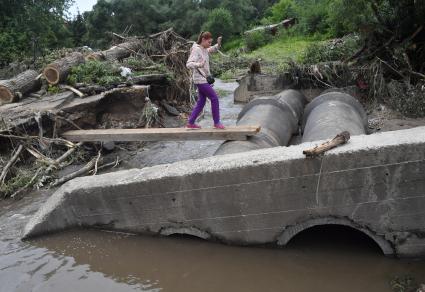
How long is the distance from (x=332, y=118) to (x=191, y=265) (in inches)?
143

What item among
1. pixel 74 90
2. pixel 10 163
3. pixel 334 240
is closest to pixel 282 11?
pixel 74 90

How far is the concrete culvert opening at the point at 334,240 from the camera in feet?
18.5

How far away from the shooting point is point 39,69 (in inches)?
524

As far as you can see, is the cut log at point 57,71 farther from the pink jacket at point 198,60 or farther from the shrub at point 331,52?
the shrub at point 331,52

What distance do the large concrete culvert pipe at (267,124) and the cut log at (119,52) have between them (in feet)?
21.0

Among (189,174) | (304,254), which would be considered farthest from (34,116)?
(304,254)

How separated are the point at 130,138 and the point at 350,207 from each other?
4.88 m

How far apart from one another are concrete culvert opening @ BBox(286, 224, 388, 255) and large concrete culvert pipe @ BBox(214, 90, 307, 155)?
1652 mm

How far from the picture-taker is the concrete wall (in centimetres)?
502

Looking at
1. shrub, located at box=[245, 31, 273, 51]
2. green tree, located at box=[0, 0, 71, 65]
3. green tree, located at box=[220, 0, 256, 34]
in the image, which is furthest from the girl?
green tree, located at box=[220, 0, 256, 34]

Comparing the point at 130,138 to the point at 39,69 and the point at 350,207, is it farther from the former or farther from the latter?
the point at 39,69

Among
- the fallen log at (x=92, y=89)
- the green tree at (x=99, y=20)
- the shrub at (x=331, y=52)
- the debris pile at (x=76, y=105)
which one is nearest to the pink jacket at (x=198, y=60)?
the debris pile at (x=76, y=105)

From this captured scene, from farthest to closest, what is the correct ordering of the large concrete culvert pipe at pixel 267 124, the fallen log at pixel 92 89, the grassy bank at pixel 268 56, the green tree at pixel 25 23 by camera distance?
the grassy bank at pixel 268 56
the green tree at pixel 25 23
the fallen log at pixel 92 89
the large concrete culvert pipe at pixel 267 124

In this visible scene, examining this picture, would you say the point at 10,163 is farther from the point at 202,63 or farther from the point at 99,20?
the point at 99,20
